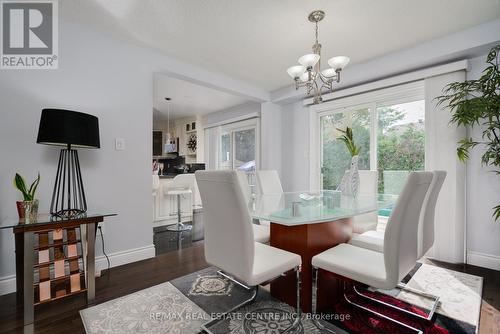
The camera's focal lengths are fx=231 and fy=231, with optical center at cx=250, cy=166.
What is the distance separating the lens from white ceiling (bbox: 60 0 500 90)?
2033mm

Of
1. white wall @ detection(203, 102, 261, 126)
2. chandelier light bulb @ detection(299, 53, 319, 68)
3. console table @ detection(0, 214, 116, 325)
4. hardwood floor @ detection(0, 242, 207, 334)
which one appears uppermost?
white wall @ detection(203, 102, 261, 126)

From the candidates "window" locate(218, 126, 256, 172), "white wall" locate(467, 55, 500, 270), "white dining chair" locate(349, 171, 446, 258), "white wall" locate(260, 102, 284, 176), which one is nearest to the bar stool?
"white wall" locate(260, 102, 284, 176)

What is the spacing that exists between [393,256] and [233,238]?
2.77 feet

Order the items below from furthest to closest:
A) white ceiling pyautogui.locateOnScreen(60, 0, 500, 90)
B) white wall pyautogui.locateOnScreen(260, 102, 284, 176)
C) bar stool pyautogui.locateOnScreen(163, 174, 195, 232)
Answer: white wall pyautogui.locateOnScreen(260, 102, 284, 176)
bar stool pyautogui.locateOnScreen(163, 174, 195, 232)
white ceiling pyautogui.locateOnScreen(60, 0, 500, 90)

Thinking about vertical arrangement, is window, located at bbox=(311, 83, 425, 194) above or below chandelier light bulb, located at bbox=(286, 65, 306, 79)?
below

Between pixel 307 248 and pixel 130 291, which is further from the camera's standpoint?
pixel 130 291

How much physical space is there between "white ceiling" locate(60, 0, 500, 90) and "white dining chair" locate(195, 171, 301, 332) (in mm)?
1688

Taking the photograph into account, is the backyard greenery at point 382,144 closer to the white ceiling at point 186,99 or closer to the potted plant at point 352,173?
the potted plant at point 352,173

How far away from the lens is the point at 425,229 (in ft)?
5.53

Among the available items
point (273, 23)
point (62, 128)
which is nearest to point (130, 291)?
point (62, 128)

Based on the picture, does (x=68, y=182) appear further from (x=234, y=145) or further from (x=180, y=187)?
(x=234, y=145)

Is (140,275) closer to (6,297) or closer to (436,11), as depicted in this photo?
(6,297)

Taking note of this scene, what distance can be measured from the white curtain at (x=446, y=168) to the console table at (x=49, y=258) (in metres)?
3.49

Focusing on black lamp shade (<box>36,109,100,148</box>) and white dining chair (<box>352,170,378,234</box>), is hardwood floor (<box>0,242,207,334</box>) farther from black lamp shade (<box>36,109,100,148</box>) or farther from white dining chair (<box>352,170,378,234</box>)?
white dining chair (<box>352,170,378,234</box>)
